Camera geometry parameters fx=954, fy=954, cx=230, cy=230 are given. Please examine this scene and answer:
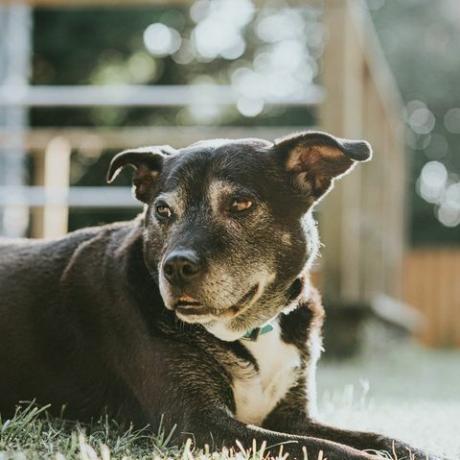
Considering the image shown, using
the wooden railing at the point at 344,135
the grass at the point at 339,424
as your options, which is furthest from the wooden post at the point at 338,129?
the grass at the point at 339,424

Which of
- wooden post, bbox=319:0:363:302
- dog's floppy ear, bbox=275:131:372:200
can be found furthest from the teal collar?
wooden post, bbox=319:0:363:302

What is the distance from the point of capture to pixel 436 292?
1612 centimetres

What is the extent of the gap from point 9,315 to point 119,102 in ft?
17.6

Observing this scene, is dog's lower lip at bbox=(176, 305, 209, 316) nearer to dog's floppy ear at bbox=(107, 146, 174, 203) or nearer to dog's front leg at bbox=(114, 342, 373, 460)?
dog's front leg at bbox=(114, 342, 373, 460)

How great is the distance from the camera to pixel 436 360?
33.3 feet

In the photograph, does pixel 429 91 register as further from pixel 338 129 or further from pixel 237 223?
pixel 237 223

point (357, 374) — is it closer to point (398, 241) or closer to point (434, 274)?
point (398, 241)

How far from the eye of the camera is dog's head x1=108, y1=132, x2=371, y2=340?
3.34 meters

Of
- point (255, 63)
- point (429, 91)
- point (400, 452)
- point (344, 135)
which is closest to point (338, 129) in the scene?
point (344, 135)

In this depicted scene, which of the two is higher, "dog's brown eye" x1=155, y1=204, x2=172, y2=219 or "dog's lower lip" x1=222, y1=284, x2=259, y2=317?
"dog's brown eye" x1=155, y1=204, x2=172, y2=219

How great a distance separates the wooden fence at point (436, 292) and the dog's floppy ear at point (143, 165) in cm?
1223

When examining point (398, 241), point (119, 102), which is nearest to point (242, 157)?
point (119, 102)

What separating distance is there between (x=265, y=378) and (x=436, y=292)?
12963mm

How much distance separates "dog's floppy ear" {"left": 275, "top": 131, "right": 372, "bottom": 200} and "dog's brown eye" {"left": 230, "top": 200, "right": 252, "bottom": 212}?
11.6 inches
